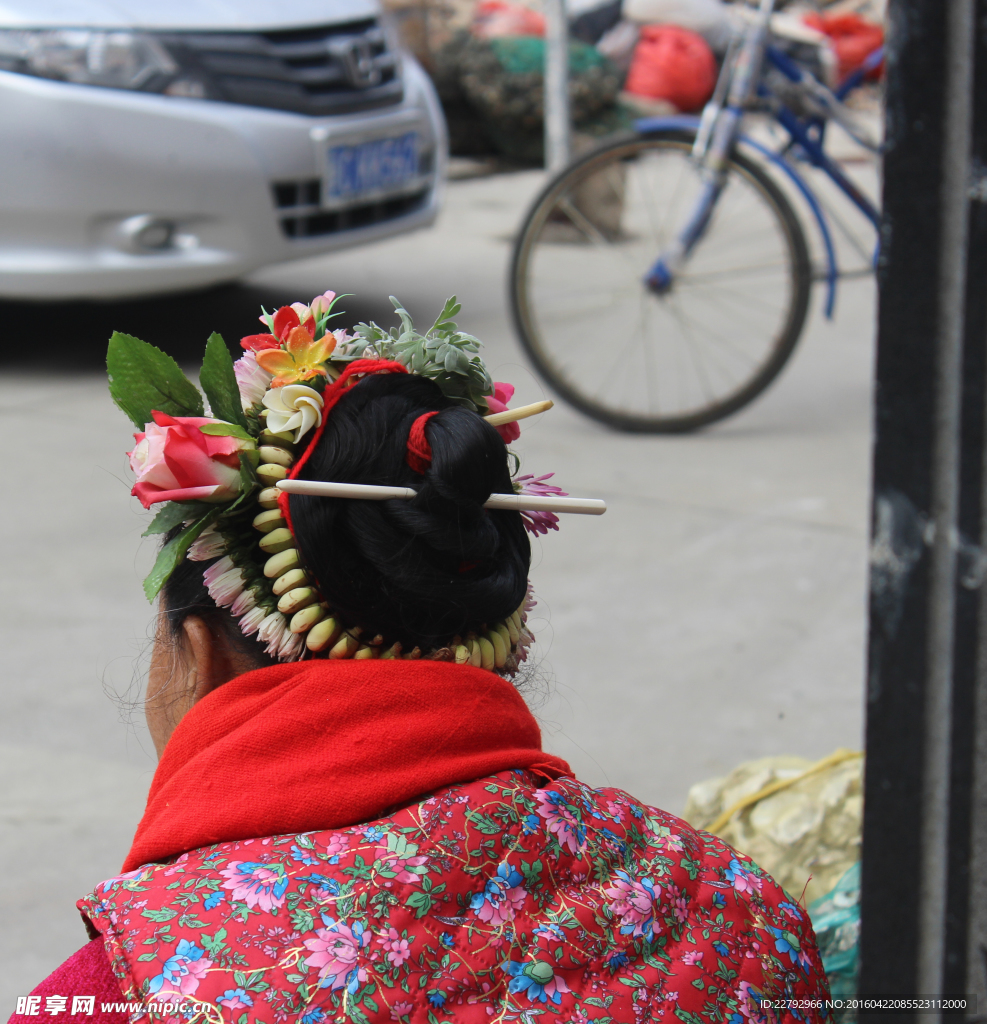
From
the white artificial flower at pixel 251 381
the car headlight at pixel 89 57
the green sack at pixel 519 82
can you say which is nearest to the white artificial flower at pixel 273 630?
the white artificial flower at pixel 251 381

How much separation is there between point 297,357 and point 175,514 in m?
0.19

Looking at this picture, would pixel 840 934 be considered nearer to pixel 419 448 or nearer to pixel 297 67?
pixel 419 448

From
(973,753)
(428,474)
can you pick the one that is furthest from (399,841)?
(973,753)

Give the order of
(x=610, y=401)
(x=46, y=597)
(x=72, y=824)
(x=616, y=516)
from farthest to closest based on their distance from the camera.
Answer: (x=610, y=401) → (x=616, y=516) → (x=46, y=597) → (x=72, y=824)

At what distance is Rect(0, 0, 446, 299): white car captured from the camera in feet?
13.4

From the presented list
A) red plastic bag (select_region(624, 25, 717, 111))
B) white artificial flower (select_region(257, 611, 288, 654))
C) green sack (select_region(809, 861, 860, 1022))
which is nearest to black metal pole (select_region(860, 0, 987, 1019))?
white artificial flower (select_region(257, 611, 288, 654))

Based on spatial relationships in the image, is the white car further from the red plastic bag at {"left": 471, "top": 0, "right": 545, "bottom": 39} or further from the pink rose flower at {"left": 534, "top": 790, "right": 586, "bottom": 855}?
the red plastic bag at {"left": 471, "top": 0, "right": 545, "bottom": 39}

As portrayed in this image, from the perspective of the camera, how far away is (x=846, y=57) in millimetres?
11562

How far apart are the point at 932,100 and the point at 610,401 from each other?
4088 millimetres

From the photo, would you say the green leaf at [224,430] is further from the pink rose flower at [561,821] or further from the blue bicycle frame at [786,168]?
the blue bicycle frame at [786,168]

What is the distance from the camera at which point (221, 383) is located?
121cm

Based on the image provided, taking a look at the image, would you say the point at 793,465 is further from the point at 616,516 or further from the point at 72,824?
Answer: the point at 72,824

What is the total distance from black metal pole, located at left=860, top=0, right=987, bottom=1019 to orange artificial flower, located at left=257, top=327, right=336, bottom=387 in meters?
0.70

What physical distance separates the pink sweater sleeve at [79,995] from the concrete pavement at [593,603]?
1.51 feet
